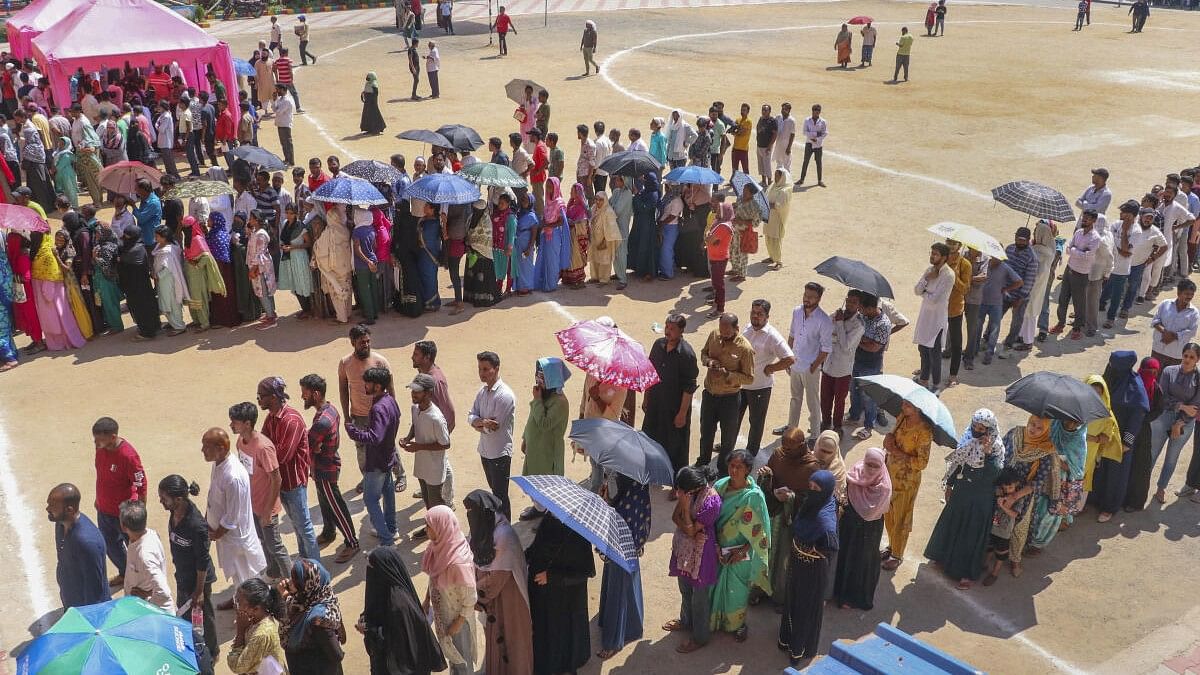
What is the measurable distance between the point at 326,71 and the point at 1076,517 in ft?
85.2

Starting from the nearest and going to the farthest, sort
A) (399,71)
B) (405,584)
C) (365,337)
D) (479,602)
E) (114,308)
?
(405,584) → (479,602) → (365,337) → (114,308) → (399,71)

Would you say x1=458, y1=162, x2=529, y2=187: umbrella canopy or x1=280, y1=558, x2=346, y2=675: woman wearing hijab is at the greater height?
x1=458, y1=162, x2=529, y2=187: umbrella canopy

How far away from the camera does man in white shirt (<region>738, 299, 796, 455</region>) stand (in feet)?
31.8

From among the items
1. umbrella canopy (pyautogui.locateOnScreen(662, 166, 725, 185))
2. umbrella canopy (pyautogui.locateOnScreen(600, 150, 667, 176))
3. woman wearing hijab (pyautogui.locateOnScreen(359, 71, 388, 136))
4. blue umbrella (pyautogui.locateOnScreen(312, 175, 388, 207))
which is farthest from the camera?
woman wearing hijab (pyautogui.locateOnScreen(359, 71, 388, 136))

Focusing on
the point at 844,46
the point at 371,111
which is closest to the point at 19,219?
the point at 371,111

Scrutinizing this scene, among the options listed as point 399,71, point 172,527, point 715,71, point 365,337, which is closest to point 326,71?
point 399,71

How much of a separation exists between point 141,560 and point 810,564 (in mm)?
4368

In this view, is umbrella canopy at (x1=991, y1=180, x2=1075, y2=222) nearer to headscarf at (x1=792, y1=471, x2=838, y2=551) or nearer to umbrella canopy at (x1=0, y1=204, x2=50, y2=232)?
headscarf at (x1=792, y1=471, x2=838, y2=551)

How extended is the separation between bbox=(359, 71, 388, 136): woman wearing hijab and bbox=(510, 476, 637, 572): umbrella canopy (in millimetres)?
17238

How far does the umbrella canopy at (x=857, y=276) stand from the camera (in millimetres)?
10141

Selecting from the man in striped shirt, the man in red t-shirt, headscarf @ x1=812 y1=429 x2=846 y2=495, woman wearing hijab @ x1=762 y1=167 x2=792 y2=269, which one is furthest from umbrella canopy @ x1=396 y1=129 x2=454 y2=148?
headscarf @ x1=812 y1=429 x2=846 y2=495

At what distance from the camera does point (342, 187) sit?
12.2 m

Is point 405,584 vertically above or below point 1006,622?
above

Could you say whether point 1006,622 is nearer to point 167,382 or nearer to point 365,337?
point 365,337
